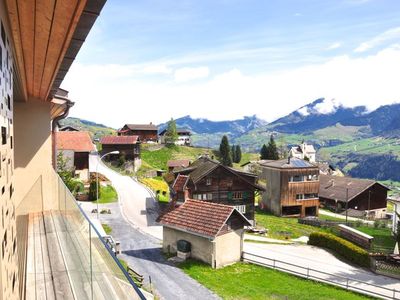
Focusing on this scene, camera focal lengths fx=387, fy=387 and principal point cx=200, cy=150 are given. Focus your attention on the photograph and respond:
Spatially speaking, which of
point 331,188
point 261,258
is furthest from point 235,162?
point 261,258

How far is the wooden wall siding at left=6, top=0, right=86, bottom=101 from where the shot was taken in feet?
13.6

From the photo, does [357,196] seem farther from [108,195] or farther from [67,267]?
[67,267]

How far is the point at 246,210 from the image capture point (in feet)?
157

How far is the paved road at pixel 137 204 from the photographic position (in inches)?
1586

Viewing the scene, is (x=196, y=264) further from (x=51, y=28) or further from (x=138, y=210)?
(x=51, y=28)

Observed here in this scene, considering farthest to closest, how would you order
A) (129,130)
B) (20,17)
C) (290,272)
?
(129,130)
(290,272)
(20,17)

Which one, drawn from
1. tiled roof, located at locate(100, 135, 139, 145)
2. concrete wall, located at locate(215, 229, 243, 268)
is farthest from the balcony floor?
tiled roof, located at locate(100, 135, 139, 145)

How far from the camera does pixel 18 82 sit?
9523mm

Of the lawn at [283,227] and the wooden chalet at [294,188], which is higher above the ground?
the wooden chalet at [294,188]

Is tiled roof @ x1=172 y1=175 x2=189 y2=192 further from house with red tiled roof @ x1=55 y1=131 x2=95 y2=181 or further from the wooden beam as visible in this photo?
the wooden beam

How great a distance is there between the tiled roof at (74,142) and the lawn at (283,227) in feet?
91.2

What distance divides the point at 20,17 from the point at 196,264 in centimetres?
2626

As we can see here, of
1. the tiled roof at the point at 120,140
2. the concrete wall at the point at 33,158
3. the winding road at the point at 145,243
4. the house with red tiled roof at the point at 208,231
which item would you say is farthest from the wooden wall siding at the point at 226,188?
the tiled roof at the point at 120,140

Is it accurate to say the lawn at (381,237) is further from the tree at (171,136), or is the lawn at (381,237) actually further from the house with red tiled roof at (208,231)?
the tree at (171,136)
